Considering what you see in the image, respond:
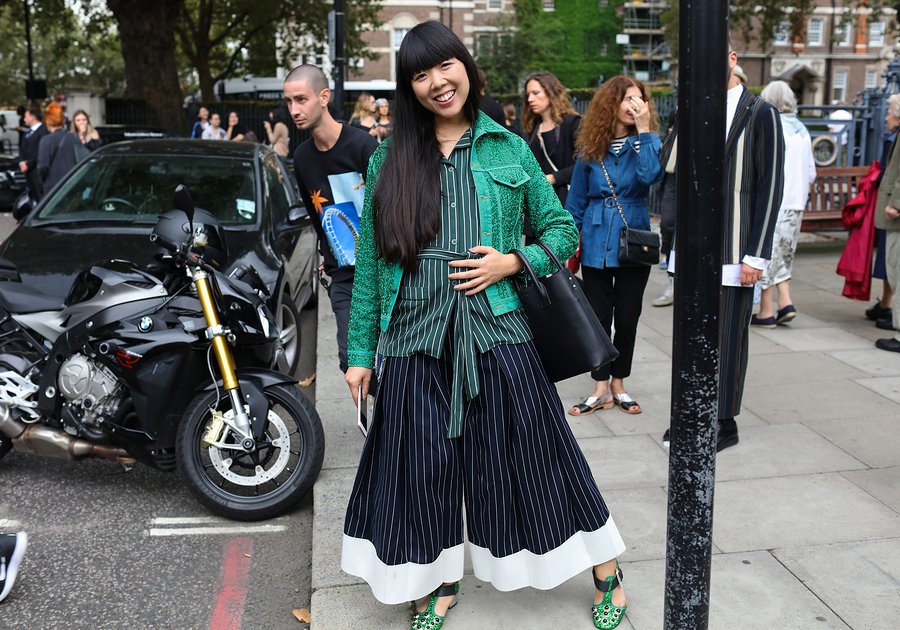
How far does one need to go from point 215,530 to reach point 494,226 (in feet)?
7.51

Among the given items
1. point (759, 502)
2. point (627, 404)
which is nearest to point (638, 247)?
point (627, 404)

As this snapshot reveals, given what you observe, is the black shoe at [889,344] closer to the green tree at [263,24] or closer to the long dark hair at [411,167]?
the long dark hair at [411,167]

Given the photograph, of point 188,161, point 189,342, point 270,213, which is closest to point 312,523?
point 189,342

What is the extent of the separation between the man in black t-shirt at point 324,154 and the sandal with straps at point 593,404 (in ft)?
5.28

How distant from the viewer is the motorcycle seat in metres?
4.87

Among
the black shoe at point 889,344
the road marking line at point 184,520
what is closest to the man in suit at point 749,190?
the road marking line at point 184,520

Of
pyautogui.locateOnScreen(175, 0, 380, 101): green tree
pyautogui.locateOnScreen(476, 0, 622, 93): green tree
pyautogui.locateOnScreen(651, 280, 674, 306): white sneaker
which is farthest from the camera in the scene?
pyautogui.locateOnScreen(476, 0, 622, 93): green tree

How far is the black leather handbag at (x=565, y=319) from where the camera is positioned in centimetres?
310

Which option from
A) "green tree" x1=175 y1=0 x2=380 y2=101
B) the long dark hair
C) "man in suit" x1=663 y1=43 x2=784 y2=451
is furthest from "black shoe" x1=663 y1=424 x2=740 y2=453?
"green tree" x1=175 y1=0 x2=380 y2=101

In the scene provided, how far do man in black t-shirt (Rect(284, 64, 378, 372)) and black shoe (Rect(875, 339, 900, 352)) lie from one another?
4275 millimetres

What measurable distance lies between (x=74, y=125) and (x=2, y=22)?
193ft

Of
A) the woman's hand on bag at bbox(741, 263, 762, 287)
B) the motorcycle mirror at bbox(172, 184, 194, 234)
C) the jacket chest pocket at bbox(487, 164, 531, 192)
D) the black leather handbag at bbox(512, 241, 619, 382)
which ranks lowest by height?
the woman's hand on bag at bbox(741, 263, 762, 287)

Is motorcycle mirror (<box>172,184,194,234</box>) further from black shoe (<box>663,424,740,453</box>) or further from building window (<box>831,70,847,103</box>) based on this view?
building window (<box>831,70,847,103</box>)

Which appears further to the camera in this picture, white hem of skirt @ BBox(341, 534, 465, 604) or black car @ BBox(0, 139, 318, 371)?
black car @ BBox(0, 139, 318, 371)
